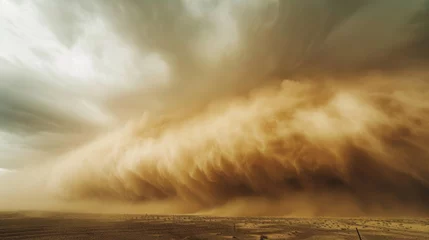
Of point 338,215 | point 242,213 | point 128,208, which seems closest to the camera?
point 338,215

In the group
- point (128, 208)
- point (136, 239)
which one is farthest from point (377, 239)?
point (128, 208)

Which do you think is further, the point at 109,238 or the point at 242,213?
the point at 242,213

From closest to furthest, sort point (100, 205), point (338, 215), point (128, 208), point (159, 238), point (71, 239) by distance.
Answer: point (71, 239) → point (159, 238) → point (338, 215) → point (128, 208) → point (100, 205)

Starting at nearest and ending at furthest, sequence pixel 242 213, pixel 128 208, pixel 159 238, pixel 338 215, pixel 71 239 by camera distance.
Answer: pixel 71 239
pixel 159 238
pixel 338 215
pixel 242 213
pixel 128 208

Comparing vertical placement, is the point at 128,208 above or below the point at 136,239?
above

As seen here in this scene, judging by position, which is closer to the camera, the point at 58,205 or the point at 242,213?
the point at 242,213

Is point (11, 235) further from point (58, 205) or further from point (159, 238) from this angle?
point (58, 205)

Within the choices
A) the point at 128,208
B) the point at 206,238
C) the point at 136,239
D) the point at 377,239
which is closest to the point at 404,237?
the point at 377,239

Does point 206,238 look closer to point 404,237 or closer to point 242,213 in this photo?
point 404,237

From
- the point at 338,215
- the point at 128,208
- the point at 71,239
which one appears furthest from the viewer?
the point at 128,208
